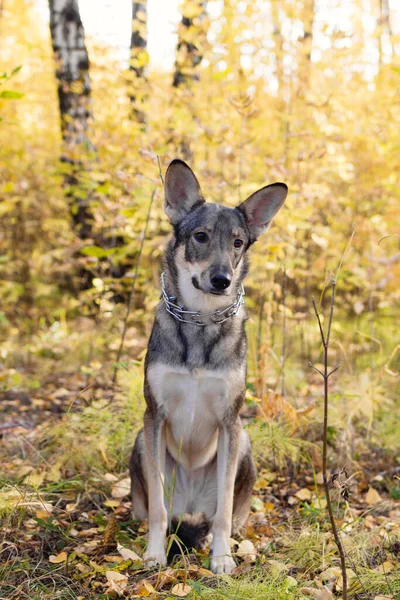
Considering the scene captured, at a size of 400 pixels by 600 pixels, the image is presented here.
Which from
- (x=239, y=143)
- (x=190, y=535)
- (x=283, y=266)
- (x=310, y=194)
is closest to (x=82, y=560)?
(x=190, y=535)

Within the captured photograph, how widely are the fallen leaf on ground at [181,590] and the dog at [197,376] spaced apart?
0.34 m

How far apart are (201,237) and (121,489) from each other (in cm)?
196

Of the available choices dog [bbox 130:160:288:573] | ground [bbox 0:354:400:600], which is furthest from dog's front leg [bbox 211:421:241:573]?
ground [bbox 0:354:400:600]

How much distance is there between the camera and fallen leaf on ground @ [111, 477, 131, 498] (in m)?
4.06

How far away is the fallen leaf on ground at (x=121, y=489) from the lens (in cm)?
406

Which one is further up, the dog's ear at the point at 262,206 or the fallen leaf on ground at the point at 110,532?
the dog's ear at the point at 262,206

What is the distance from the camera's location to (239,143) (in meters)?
5.29

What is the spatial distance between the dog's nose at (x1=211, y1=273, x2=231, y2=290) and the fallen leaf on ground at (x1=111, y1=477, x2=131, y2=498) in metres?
1.82

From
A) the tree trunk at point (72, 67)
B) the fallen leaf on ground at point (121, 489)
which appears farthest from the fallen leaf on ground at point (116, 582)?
the tree trunk at point (72, 67)

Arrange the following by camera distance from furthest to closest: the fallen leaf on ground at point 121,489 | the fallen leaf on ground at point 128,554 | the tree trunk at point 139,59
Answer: the tree trunk at point 139,59 → the fallen leaf on ground at point 121,489 → the fallen leaf on ground at point 128,554

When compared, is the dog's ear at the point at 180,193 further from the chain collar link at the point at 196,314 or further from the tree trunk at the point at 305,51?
the tree trunk at the point at 305,51

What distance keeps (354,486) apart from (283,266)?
1828mm

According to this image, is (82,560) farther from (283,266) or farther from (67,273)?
(67,273)

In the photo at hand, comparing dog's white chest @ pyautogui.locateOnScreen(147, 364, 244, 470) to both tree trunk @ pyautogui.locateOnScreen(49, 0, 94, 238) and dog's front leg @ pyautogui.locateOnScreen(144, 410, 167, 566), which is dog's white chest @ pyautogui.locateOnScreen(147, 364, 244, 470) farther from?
tree trunk @ pyautogui.locateOnScreen(49, 0, 94, 238)
